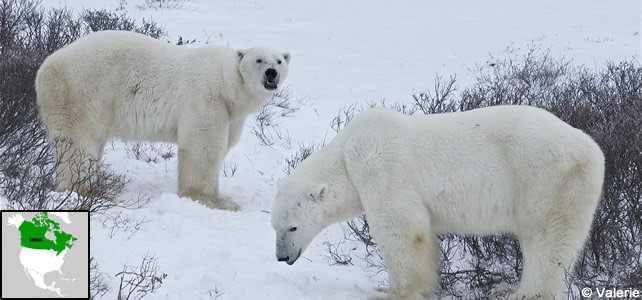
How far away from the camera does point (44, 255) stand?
2.88 meters

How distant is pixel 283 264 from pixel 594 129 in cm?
267

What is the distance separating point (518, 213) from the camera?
3.92 metres

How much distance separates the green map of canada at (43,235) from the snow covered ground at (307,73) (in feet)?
2.10

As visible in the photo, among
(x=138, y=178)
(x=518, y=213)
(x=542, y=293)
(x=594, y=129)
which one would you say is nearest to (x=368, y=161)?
(x=518, y=213)

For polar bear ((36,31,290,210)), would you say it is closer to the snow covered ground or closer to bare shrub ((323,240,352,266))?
the snow covered ground

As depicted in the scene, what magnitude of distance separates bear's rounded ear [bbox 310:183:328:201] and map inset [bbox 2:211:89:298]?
56.4 inches

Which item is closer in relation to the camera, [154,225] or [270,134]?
[154,225]

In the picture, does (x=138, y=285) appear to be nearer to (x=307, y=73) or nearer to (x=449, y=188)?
(x=449, y=188)

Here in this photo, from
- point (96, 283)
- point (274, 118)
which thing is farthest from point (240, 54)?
point (96, 283)

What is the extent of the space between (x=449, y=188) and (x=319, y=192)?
746 mm

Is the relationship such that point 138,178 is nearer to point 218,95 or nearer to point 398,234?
point 218,95

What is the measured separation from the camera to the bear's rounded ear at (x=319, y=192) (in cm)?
418

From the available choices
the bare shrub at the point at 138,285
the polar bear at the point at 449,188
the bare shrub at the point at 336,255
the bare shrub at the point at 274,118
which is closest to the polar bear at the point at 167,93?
the bare shrub at the point at 336,255

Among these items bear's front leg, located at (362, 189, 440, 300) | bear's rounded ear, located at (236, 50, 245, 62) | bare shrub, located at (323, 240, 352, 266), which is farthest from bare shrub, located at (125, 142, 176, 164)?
bear's front leg, located at (362, 189, 440, 300)
